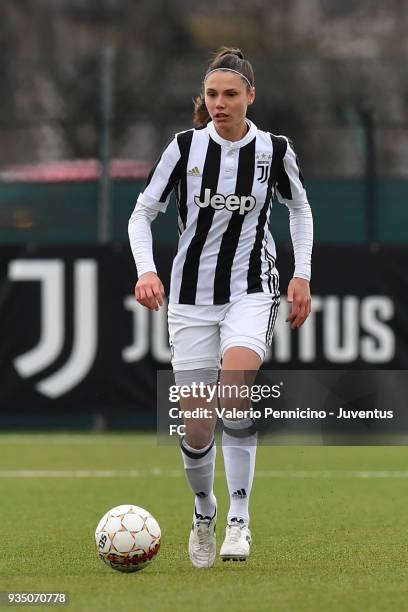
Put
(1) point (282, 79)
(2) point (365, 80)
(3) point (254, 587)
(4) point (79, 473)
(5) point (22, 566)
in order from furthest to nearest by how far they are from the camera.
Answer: (2) point (365, 80), (1) point (282, 79), (4) point (79, 473), (5) point (22, 566), (3) point (254, 587)

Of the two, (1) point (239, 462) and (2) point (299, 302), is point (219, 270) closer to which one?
(2) point (299, 302)

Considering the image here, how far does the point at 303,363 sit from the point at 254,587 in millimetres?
7860

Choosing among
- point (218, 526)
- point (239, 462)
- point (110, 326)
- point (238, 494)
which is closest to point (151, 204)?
point (239, 462)

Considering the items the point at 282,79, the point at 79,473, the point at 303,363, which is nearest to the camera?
the point at 79,473

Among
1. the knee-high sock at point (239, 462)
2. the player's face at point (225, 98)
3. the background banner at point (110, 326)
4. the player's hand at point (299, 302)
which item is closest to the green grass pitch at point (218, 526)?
the knee-high sock at point (239, 462)

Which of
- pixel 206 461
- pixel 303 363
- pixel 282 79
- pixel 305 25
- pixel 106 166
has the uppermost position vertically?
pixel 305 25

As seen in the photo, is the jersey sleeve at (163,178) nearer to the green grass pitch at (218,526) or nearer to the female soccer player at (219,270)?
the female soccer player at (219,270)

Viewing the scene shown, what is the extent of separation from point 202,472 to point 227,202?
1237 mm

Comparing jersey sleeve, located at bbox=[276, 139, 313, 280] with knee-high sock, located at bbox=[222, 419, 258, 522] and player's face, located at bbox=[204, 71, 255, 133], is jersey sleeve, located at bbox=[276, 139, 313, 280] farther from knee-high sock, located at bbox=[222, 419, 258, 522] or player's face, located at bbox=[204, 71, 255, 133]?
knee-high sock, located at bbox=[222, 419, 258, 522]

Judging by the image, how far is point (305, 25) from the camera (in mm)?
36469

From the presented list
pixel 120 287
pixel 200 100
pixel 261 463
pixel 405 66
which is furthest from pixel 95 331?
pixel 405 66

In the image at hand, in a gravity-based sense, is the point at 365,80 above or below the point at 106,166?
above

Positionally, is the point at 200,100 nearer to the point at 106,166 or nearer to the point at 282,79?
the point at 106,166

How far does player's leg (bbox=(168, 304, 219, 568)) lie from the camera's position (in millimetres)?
6727
